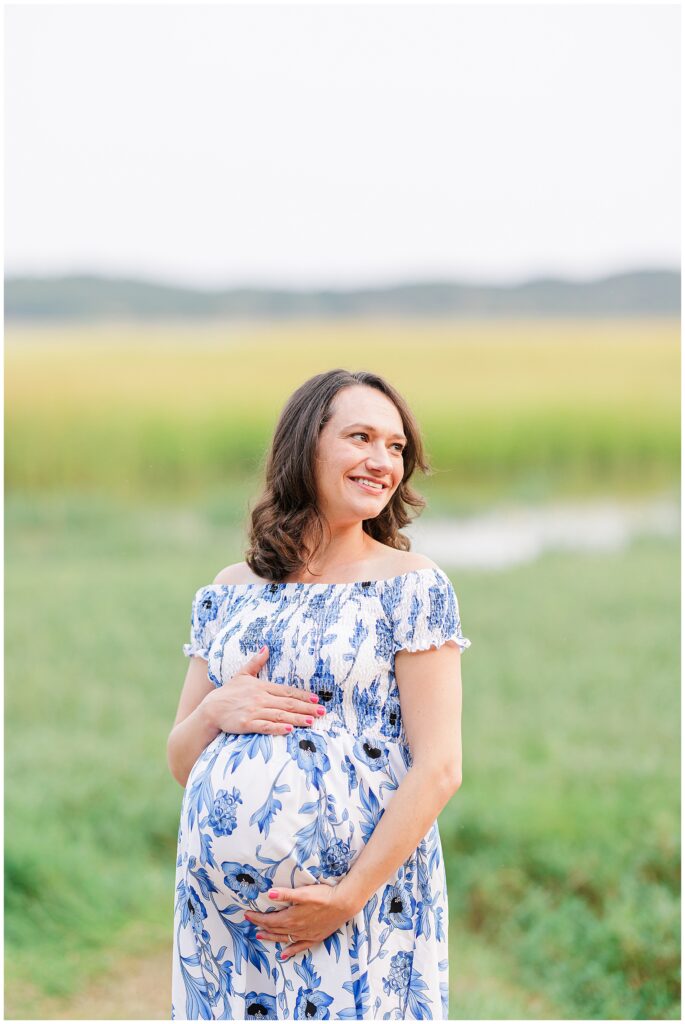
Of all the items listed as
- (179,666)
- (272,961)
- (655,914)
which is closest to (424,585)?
(272,961)

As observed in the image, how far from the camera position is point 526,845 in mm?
3775

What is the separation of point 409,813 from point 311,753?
158mm

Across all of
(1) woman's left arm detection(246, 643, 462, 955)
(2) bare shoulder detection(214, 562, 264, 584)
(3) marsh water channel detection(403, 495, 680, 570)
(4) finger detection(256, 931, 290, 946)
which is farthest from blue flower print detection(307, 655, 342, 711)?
(3) marsh water channel detection(403, 495, 680, 570)

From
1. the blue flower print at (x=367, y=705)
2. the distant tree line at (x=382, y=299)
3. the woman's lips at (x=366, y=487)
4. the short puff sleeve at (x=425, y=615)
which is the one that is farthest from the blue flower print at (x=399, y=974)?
the distant tree line at (x=382, y=299)

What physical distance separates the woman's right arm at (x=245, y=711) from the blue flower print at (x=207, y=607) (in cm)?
11

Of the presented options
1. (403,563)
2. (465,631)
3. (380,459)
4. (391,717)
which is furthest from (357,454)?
(465,631)

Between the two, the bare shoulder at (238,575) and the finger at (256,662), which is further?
the bare shoulder at (238,575)

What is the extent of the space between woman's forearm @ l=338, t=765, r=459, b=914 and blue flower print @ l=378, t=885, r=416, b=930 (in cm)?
7

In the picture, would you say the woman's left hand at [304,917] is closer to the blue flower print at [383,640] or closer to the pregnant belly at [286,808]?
the pregnant belly at [286,808]

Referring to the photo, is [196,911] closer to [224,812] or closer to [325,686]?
[224,812]

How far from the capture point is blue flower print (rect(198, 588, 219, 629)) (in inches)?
65.0

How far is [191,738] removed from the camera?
1.60 meters

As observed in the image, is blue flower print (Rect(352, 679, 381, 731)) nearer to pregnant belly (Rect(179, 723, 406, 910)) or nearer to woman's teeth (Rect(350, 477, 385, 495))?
pregnant belly (Rect(179, 723, 406, 910))

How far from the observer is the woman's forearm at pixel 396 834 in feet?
4.75
